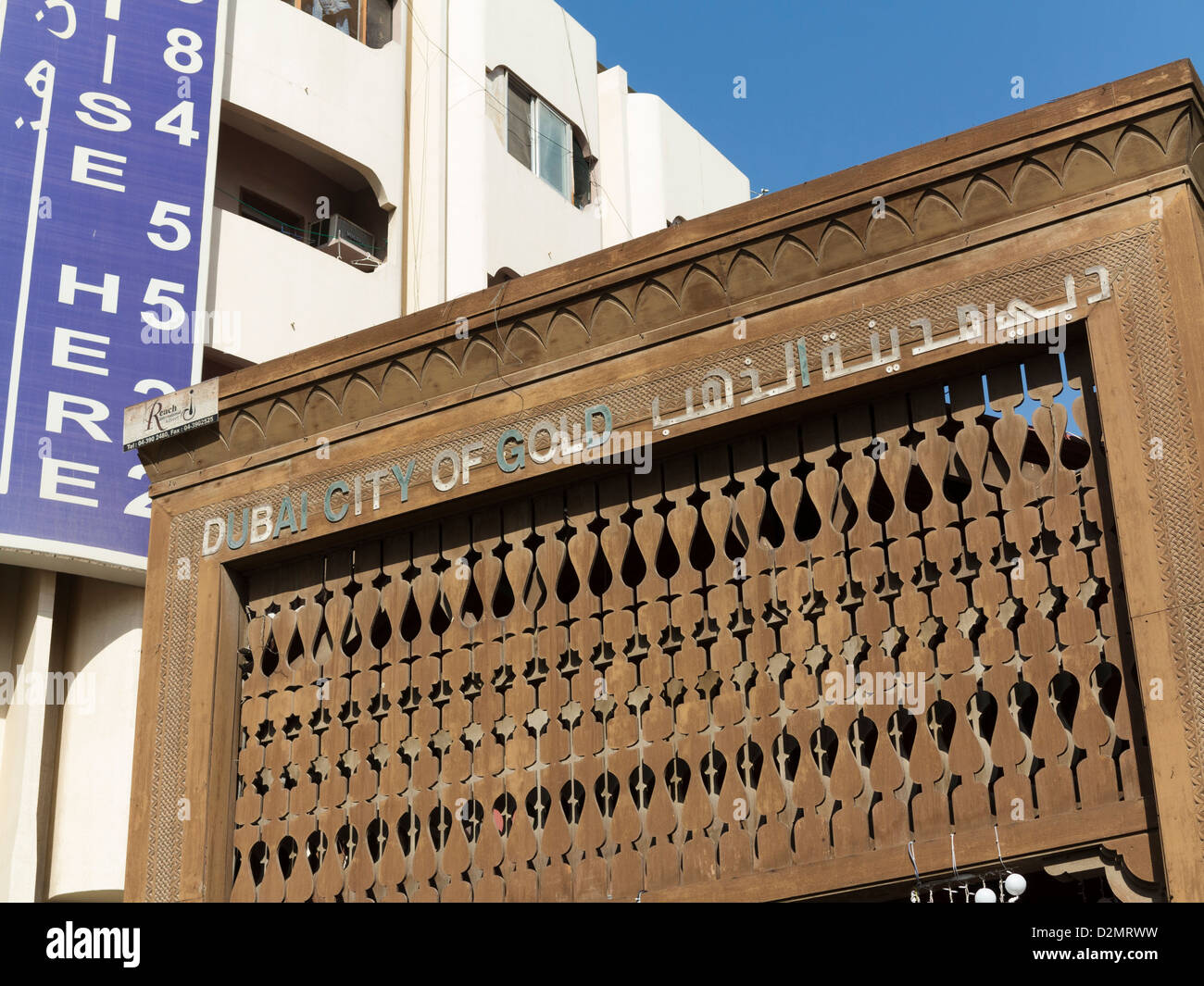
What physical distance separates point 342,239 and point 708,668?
14395mm

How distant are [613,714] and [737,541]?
888 millimetres

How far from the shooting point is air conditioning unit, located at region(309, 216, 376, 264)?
1986 centimetres

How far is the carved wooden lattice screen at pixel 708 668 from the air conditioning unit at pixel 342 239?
500 inches

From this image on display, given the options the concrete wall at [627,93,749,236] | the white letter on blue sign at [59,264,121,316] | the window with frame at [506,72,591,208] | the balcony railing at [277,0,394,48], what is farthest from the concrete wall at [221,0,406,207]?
the concrete wall at [627,93,749,236]

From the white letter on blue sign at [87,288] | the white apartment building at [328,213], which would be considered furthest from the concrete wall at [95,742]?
the white letter on blue sign at [87,288]

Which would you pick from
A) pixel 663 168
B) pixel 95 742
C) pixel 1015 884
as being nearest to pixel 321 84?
→ pixel 663 168

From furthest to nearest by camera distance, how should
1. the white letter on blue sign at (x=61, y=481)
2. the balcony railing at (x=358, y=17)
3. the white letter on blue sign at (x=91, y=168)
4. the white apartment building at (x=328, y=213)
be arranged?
the balcony railing at (x=358, y=17) → the white letter on blue sign at (x=91, y=168) → the white apartment building at (x=328, y=213) → the white letter on blue sign at (x=61, y=481)

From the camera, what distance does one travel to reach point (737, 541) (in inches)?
262

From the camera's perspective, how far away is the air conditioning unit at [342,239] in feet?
65.2

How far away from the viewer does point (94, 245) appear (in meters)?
15.4

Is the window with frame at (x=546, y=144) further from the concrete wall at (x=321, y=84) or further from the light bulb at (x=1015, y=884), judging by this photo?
the light bulb at (x=1015, y=884)

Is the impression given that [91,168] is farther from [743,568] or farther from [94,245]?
[743,568]

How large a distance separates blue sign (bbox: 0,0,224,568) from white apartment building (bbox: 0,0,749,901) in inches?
19.6
